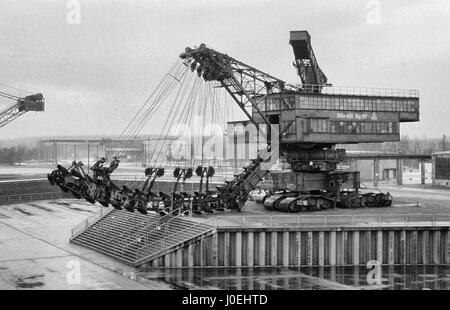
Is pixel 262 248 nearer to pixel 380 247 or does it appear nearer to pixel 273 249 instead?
pixel 273 249

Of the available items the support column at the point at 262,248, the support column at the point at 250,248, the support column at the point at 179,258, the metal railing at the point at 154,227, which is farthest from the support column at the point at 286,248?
the metal railing at the point at 154,227

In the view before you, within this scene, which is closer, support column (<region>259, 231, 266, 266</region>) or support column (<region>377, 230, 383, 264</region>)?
Result: support column (<region>259, 231, 266, 266</region>)

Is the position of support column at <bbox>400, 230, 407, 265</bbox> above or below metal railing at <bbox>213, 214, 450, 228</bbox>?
below

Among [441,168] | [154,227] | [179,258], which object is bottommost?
[179,258]

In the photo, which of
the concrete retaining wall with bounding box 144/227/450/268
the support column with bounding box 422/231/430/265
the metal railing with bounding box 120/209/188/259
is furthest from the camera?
the metal railing with bounding box 120/209/188/259

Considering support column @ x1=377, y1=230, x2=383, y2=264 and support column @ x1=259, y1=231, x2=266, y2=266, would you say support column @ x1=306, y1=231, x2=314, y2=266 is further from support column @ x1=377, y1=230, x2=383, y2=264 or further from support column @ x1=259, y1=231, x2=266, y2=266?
support column @ x1=377, y1=230, x2=383, y2=264

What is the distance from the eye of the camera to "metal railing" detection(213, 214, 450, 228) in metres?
40.5

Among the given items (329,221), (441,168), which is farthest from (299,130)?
(441,168)

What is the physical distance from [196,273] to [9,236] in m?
21.7

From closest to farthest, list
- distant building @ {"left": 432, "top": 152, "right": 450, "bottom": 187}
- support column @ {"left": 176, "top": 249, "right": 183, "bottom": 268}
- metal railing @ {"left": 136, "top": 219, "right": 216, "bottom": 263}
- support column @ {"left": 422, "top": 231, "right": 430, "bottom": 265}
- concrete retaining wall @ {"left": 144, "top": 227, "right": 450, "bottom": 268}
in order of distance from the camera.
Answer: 1. support column @ {"left": 176, "top": 249, "right": 183, "bottom": 268}
2. concrete retaining wall @ {"left": 144, "top": 227, "right": 450, "bottom": 268}
3. metal railing @ {"left": 136, "top": 219, "right": 216, "bottom": 263}
4. support column @ {"left": 422, "top": 231, "right": 430, "bottom": 265}
5. distant building @ {"left": 432, "top": 152, "right": 450, "bottom": 187}

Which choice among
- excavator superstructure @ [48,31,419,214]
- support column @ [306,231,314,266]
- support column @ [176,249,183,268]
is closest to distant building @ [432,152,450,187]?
excavator superstructure @ [48,31,419,214]

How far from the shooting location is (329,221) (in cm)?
4219
